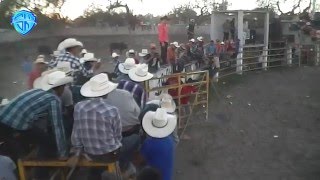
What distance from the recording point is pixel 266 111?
36.6 ft

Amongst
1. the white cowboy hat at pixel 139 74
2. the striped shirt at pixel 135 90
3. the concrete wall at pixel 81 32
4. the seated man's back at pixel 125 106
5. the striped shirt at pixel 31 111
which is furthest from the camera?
the concrete wall at pixel 81 32

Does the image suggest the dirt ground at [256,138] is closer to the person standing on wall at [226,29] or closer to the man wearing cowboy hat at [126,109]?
the man wearing cowboy hat at [126,109]

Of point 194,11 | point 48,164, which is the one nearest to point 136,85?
point 48,164

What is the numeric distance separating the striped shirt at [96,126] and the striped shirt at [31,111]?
0.22 m

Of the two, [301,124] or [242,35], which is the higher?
[242,35]

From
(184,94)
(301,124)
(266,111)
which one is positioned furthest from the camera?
(266,111)

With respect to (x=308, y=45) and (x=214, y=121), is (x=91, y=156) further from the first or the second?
(x=308, y=45)

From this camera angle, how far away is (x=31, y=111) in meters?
4.24

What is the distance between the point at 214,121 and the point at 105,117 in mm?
6085

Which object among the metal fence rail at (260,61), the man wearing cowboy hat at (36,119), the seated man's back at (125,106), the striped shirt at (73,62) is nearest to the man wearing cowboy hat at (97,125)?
the man wearing cowboy hat at (36,119)

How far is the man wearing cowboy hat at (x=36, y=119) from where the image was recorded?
4.23 metres

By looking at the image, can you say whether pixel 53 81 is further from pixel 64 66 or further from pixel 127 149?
pixel 64 66

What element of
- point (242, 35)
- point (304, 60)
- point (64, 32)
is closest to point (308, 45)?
point (304, 60)

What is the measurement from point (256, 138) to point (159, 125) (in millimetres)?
4436
